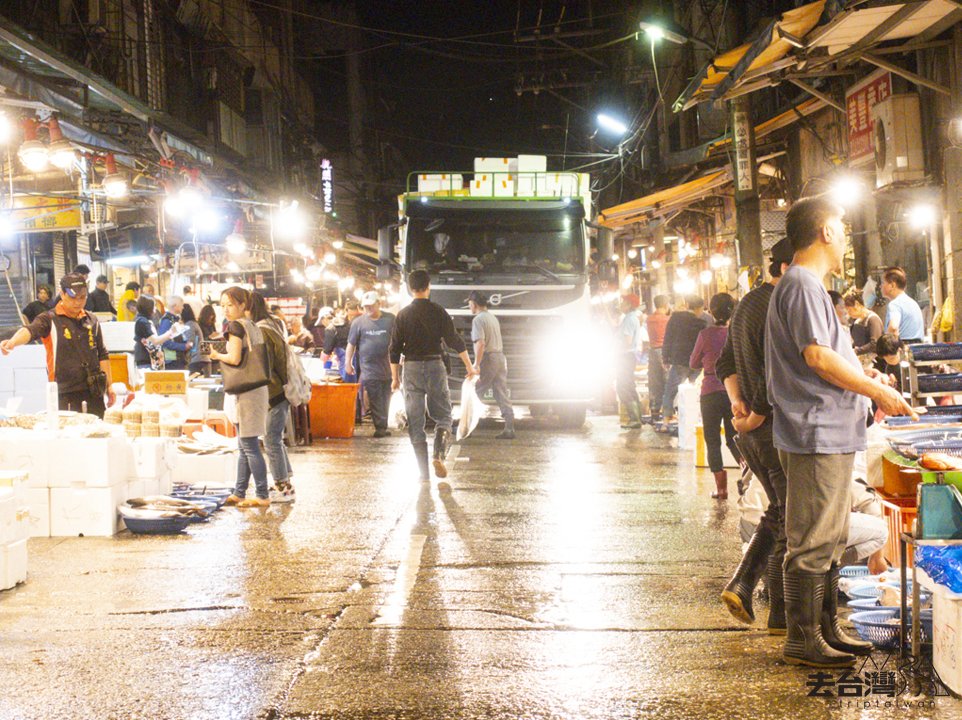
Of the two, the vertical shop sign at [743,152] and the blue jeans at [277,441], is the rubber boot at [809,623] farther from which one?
the vertical shop sign at [743,152]

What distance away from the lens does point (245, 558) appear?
680cm

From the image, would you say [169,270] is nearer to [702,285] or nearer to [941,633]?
Answer: [702,285]

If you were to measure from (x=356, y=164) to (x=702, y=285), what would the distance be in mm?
31532

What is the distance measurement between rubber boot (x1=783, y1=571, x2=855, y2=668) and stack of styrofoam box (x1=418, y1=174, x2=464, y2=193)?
11998mm

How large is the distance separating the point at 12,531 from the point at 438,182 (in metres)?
10.7

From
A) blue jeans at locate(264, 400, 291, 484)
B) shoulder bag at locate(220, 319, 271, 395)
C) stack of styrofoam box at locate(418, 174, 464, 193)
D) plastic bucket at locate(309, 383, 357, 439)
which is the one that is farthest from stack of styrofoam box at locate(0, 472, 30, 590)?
stack of styrofoam box at locate(418, 174, 464, 193)

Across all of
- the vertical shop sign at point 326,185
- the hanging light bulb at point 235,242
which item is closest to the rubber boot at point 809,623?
the hanging light bulb at point 235,242

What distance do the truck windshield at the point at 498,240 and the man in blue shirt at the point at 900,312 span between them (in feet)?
17.8

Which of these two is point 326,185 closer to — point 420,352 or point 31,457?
point 420,352

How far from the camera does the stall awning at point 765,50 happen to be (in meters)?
10.5

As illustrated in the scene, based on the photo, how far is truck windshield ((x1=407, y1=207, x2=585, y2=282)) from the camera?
14969mm

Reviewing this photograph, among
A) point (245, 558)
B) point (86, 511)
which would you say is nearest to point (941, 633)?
point (245, 558)

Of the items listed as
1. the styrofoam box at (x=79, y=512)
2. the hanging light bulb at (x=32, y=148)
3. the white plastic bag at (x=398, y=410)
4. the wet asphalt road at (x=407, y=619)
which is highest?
the hanging light bulb at (x=32, y=148)

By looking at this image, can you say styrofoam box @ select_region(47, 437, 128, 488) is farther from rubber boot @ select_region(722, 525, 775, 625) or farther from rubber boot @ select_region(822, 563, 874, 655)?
rubber boot @ select_region(822, 563, 874, 655)
